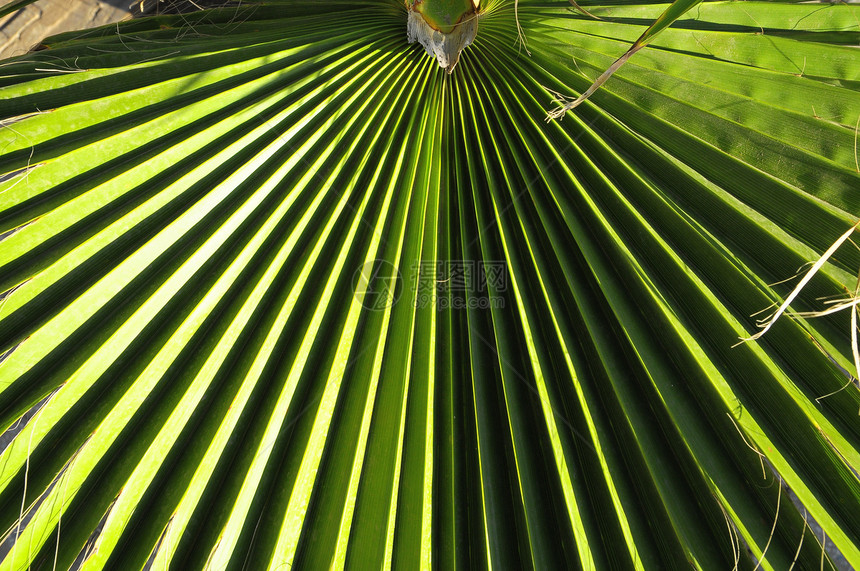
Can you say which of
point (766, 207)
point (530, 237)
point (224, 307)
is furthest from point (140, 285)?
point (766, 207)

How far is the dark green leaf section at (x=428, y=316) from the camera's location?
0.82 m

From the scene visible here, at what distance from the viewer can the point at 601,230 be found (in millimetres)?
975

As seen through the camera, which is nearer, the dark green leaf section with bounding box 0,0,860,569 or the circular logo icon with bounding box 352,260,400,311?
the dark green leaf section with bounding box 0,0,860,569

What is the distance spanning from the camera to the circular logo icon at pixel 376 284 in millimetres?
1024

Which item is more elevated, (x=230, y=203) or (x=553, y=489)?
(x=230, y=203)

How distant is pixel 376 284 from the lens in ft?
3.46

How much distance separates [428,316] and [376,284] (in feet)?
0.49

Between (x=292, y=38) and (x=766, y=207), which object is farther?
(x=292, y=38)

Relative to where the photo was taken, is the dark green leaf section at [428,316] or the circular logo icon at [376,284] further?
the circular logo icon at [376,284]

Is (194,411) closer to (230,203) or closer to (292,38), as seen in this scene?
(230,203)

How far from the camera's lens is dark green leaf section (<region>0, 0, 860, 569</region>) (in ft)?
A: 2.68

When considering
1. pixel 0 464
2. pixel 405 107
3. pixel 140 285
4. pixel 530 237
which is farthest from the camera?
pixel 405 107

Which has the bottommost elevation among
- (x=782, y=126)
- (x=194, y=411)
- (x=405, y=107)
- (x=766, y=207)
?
(x=194, y=411)

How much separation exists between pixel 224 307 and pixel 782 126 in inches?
46.1
